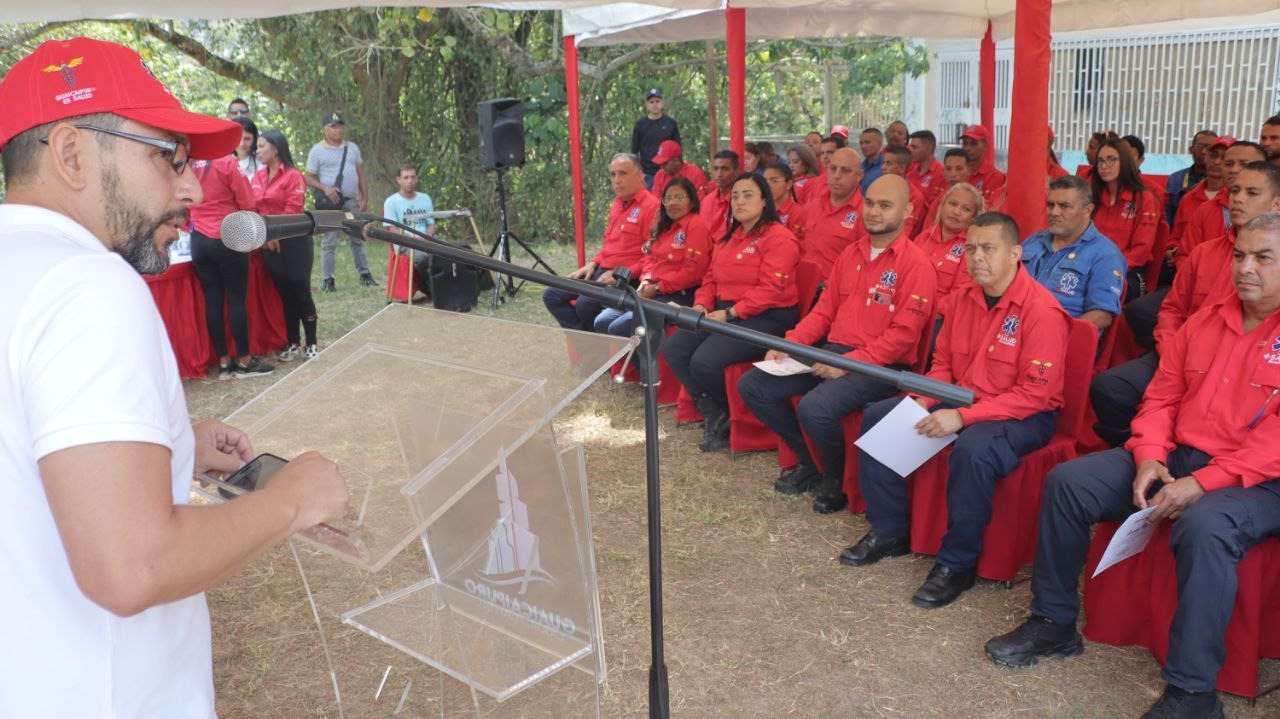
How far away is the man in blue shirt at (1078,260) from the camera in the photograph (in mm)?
3953

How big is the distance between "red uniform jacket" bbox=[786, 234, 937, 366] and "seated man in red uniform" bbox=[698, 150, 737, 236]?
7.92 feet

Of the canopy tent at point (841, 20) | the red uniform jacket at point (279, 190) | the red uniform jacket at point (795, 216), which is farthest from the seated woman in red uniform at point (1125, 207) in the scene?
the red uniform jacket at point (279, 190)

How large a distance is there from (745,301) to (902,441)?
5.56 ft

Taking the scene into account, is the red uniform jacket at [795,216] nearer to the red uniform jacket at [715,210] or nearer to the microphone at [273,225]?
the red uniform jacket at [715,210]

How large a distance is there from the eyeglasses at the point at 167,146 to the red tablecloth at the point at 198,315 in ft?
17.1

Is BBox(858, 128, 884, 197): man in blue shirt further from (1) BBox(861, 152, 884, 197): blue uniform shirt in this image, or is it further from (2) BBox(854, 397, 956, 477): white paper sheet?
(2) BBox(854, 397, 956, 477): white paper sheet

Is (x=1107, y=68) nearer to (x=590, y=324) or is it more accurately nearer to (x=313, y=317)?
(x=590, y=324)

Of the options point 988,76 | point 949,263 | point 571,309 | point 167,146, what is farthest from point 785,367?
point 988,76

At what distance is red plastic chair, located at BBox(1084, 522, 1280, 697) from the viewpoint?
2.53 metres

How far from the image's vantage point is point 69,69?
1.06 metres

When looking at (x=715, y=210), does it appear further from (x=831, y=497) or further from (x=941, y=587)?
(x=941, y=587)

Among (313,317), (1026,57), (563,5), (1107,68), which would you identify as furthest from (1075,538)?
(1107,68)

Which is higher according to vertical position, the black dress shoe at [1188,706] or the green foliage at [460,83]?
the green foliage at [460,83]

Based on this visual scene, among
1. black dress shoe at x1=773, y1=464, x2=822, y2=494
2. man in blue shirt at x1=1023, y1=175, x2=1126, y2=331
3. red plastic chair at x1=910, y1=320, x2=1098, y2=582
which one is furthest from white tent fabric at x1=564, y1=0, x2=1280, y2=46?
red plastic chair at x1=910, y1=320, x2=1098, y2=582
